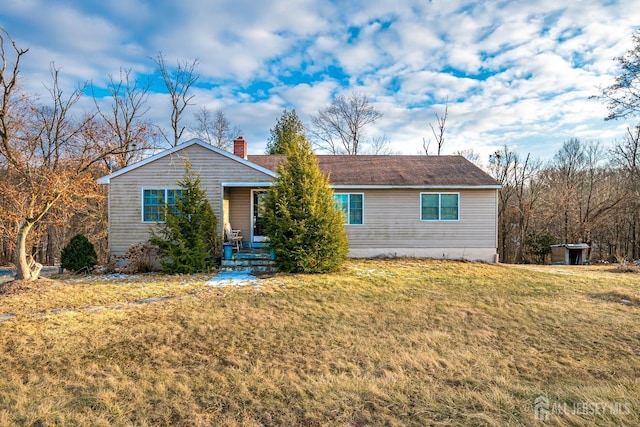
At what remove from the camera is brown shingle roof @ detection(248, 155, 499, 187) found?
12906mm

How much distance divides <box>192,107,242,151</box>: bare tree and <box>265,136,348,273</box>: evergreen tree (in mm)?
19584

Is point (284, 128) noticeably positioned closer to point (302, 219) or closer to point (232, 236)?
point (232, 236)

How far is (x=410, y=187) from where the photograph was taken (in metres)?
12.7

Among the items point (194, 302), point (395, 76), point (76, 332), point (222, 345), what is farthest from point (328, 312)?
point (395, 76)

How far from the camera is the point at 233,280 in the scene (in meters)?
9.02

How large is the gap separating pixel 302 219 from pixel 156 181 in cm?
562

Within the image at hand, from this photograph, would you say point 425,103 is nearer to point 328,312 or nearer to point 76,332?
point 328,312

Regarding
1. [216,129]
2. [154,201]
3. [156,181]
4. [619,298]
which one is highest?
[216,129]

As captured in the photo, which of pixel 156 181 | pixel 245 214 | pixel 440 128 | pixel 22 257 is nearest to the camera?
pixel 22 257

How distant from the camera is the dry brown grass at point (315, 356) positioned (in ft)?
10.4

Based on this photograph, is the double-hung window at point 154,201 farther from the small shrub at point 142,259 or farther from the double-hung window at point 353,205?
the double-hung window at point 353,205

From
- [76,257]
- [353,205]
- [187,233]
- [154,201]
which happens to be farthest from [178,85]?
[353,205]

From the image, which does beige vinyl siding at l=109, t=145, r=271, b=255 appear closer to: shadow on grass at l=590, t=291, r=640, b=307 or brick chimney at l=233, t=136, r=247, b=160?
brick chimney at l=233, t=136, r=247, b=160

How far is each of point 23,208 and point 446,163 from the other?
15.0 m
